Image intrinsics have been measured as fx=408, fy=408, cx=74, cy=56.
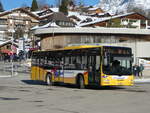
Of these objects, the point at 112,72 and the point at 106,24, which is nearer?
the point at 112,72

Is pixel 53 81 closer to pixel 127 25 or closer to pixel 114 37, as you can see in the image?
pixel 114 37

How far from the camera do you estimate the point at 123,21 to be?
100938 millimetres

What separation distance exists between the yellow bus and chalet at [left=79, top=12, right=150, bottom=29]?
62075mm

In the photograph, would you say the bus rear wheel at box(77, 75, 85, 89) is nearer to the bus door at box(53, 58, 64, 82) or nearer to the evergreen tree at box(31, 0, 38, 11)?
the bus door at box(53, 58, 64, 82)

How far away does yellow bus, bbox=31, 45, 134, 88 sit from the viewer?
2297 centimetres

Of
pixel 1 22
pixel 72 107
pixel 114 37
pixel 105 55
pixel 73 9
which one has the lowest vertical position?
pixel 72 107

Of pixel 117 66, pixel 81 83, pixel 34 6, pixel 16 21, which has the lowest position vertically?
pixel 81 83

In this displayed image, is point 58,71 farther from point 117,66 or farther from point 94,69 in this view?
point 117,66

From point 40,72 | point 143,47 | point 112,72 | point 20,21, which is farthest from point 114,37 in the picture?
point 20,21

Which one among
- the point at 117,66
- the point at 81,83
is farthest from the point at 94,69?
the point at 81,83

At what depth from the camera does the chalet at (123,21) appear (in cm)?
9166

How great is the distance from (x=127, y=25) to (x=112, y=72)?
7104cm

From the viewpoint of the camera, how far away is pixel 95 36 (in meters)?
66.6

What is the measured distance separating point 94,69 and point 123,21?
78.9m
